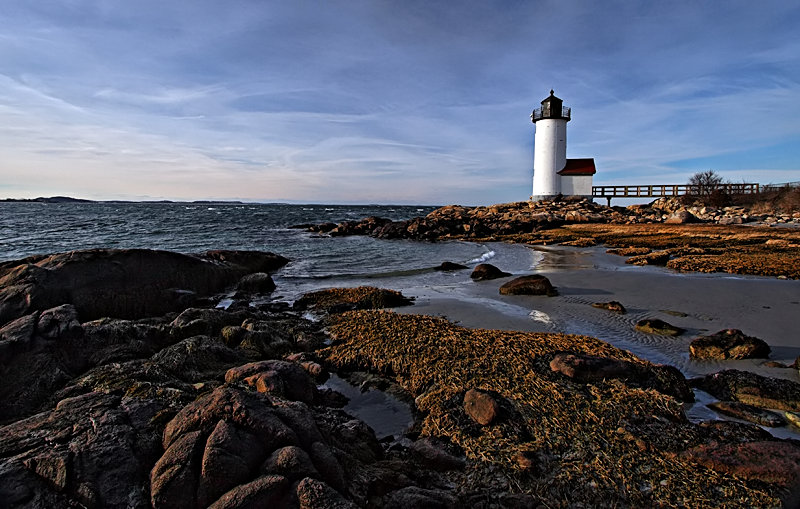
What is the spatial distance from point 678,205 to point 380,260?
35.5 metres

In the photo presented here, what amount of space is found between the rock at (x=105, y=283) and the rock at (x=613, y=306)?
9.82 meters

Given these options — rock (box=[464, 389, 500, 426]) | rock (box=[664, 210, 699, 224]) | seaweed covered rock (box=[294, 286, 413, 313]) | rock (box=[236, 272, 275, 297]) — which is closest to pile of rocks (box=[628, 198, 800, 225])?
rock (box=[664, 210, 699, 224])

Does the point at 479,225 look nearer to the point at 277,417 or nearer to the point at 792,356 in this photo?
the point at 792,356

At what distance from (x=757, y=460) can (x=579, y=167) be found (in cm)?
4688

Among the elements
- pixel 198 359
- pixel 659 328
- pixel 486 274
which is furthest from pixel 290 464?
pixel 486 274

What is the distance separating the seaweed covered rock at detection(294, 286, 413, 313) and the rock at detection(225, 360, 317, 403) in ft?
14.8

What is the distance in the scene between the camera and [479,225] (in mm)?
34656

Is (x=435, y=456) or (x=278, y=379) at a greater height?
(x=278, y=379)

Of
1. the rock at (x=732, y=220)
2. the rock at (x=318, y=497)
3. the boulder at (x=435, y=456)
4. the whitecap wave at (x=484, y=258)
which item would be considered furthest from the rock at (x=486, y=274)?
the rock at (x=732, y=220)

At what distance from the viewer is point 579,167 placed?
4544 centimetres

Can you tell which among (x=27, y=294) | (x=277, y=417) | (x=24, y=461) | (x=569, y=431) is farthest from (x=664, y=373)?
(x=27, y=294)

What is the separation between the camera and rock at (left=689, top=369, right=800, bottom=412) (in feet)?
15.0

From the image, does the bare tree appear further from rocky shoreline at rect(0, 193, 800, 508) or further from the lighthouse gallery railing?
rocky shoreline at rect(0, 193, 800, 508)

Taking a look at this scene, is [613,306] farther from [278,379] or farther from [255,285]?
[255,285]
